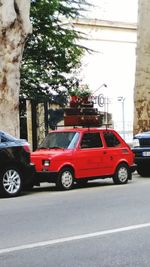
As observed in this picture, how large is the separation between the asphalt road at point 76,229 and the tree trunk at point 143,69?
9.69 m

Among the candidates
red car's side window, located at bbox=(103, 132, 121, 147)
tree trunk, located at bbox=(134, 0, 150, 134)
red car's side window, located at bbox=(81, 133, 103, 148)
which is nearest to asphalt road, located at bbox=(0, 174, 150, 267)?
red car's side window, located at bbox=(81, 133, 103, 148)

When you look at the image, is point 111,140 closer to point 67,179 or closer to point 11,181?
point 67,179

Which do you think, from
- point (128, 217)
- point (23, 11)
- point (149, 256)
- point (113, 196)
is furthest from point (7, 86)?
point (149, 256)

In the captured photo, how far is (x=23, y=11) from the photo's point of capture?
16.7 m

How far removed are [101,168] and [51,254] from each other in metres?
8.31

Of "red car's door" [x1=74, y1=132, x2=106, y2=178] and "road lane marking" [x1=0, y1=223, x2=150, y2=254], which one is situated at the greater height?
"red car's door" [x1=74, y1=132, x2=106, y2=178]

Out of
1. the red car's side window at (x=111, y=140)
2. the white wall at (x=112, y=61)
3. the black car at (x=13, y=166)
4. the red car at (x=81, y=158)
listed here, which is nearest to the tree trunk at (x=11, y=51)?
the red car at (x=81, y=158)

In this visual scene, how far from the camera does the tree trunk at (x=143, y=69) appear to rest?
2286 centimetres

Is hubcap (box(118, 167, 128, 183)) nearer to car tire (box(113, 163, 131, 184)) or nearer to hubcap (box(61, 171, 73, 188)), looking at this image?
car tire (box(113, 163, 131, 184))

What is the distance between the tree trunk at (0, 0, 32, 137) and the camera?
16234mm

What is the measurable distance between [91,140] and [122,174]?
4.39 ft

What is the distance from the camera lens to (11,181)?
1338 cm

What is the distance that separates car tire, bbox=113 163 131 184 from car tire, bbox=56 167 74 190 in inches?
61.3

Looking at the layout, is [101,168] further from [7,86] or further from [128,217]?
[128,217]
